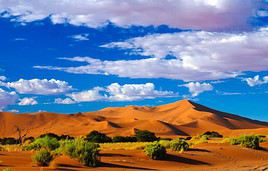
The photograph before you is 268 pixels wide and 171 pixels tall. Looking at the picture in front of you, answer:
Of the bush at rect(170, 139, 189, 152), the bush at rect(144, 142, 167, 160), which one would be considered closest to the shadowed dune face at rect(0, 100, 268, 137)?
the bush at rect(170, 139, 189, 152)

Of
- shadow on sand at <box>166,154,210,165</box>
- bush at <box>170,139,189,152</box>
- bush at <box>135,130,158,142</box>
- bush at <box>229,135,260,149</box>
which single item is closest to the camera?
shadow on sand at <box>166,154,210,165</box>

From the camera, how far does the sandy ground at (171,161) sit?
76.9ft

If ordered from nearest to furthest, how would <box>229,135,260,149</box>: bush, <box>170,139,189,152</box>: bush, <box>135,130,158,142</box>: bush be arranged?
<box>170,139,189,152</box>: bush < <box>229,135,260,149</box>: bush < <box>135,130,158,142</box>: bush

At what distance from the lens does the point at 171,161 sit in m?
29.0

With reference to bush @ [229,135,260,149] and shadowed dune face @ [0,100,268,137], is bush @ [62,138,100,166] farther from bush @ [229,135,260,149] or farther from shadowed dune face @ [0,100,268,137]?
shadowed dune face @ [0,100,268,137]

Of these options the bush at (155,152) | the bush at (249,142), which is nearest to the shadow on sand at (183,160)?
the bush at (155,152)

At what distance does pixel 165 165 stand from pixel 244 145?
45.2 ft

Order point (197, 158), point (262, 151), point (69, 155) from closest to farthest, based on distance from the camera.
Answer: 1. point (69, 155)
2. point (197, 158)
3. point (262, 151)

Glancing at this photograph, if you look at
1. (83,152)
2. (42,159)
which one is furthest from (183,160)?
(42,159)

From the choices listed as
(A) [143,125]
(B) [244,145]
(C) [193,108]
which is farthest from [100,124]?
(B) [244,145]

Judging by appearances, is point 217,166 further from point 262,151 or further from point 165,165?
A: point 262,151

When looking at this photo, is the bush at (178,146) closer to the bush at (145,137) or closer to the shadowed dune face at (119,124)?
A: the bush at (145,137)

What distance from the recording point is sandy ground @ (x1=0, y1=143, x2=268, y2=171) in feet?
76.9

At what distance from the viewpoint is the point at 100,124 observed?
297 feet
